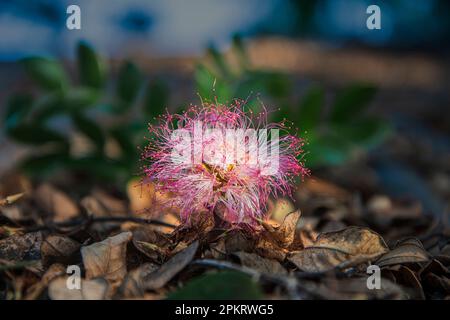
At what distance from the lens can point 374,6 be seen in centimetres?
173

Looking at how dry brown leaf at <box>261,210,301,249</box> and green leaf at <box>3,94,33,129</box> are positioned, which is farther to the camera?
green leaf at <box>3,94,33,129</box>

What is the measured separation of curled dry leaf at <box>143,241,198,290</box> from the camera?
3.40ft

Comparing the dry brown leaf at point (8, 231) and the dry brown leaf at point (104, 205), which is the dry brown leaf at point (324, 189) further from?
the dry brown leaf at point (8, 231)

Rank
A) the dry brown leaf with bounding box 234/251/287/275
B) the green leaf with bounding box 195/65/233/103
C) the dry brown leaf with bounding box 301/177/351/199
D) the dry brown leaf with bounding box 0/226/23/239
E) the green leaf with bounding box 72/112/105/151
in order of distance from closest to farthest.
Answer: the dry brown leaf with bounding box 234/251/287/275
the dry brown leaf with bounding box 0/226/23/239
the green leaf with bounding box 195/65/233/103
the green leaf with bounding box 72/112/105/151
the dry brown leaf with bounding box 301/177/351/199

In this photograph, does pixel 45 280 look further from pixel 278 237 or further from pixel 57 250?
pixel 278 237

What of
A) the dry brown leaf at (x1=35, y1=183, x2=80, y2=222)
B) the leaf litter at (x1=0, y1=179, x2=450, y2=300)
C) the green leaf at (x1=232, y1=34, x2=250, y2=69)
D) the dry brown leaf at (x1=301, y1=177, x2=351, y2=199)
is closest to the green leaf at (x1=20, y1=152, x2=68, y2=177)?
the dry brown leaf at (x1=35, y1=183, x2=80, y2=222)

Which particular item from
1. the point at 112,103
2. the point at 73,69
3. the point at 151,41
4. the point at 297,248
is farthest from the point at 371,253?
the point at 151,41

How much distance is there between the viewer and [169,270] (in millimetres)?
1055

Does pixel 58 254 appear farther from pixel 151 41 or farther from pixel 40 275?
pixel 151 41

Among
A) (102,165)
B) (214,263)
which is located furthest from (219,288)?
(102,165)

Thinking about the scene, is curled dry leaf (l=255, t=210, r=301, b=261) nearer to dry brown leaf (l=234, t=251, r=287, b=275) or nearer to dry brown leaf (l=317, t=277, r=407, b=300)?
dry brown leaf (l=234, t=251, r=287, b=275)

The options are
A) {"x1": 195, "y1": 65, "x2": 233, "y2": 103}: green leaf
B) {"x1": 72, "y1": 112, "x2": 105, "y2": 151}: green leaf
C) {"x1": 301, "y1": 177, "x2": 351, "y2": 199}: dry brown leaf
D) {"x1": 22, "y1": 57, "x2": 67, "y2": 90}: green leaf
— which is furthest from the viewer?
{"x1": 301, "y1": 177, "x2": 351, "y2": 199}: dry brown leaf
